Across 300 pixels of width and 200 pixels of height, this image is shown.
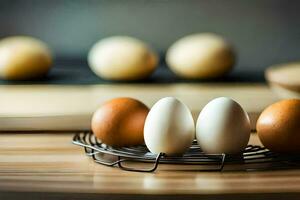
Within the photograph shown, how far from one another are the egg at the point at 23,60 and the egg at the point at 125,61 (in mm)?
111

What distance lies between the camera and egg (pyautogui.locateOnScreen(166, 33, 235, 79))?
1528 mm

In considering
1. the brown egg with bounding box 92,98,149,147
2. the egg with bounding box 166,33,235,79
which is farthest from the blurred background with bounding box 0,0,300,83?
the brown egg with bounding box 92,98,149,147

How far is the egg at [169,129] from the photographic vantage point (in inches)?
37.6

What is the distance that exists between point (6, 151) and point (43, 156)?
7cm

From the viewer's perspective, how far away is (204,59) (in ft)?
5.01

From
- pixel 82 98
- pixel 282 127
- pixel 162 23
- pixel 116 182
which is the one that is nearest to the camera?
pixel 116 182

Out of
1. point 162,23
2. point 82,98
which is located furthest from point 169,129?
point 162,23

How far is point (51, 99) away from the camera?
1.35 metres

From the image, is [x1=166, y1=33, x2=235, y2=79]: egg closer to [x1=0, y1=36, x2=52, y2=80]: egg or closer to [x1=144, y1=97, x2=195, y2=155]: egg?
[x1=0, y1=36, x2=52, y2=80]: egg

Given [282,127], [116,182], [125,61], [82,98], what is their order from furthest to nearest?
[125,61]
[82,98]
[282,127]
[116,182]

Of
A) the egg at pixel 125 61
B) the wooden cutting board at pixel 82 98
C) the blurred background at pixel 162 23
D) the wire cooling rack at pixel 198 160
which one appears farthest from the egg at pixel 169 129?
the blurred background at pixel 162 23

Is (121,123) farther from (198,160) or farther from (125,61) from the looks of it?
(125,61)

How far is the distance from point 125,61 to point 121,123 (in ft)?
1.68

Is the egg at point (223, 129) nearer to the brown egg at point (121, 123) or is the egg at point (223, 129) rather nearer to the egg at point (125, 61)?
the brown egg at point (121, 123)
